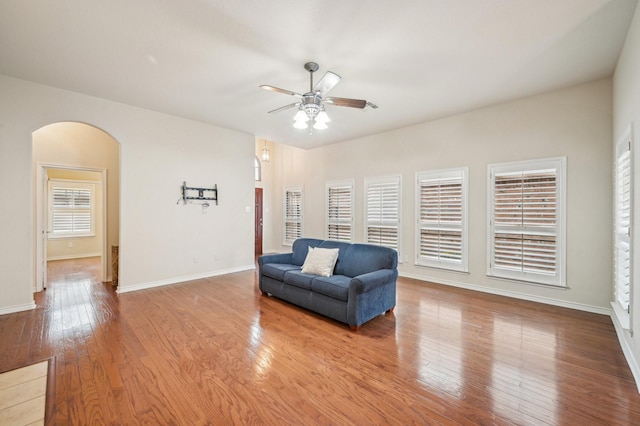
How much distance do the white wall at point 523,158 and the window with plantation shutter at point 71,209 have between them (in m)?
7.20

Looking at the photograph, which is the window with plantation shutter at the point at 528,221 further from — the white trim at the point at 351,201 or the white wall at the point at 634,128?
the white trim at the point at 351,201

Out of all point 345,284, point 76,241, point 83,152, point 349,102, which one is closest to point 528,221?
point 345,284

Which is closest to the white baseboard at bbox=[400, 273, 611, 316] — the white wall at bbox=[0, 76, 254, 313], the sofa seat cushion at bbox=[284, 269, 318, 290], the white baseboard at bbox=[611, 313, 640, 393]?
the white baseboard at bbox=[611, 313, 640, 393]

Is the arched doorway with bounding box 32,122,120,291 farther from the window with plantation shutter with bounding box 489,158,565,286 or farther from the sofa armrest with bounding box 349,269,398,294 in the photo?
the window with plantation shutter with bounding box 489,158,565,286

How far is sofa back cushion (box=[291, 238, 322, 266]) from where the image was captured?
4.50 metres

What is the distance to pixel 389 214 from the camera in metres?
5.80

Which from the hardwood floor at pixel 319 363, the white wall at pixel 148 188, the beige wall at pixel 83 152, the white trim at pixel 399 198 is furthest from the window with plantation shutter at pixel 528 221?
the beige wall at pixel 83 152

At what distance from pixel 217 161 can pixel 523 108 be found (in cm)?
534

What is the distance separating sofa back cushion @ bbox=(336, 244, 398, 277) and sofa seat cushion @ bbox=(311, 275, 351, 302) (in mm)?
223

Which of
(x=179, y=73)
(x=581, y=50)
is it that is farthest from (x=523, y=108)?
(x=179, y=73)

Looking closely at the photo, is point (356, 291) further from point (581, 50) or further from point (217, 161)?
point (217, 161)

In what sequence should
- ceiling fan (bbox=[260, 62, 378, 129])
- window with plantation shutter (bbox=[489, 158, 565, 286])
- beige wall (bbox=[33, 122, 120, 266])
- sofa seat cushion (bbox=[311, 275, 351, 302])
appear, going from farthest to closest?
beige wall (bbox=[33, 122, 120, 266]) < window with plantation shutter (bbox=[489, 158, 565, 286]) < sofa seat cushion (bbox=[311, 275, 351, 302]) < ceiling fan (bbox=[260, 62, 378, 129])

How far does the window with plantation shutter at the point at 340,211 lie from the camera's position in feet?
21.5

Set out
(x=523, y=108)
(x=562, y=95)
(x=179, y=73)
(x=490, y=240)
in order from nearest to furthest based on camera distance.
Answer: (x=179, y=73)
(x=562, y=95)
(x=523, y=108)
(x=490, y=240)
